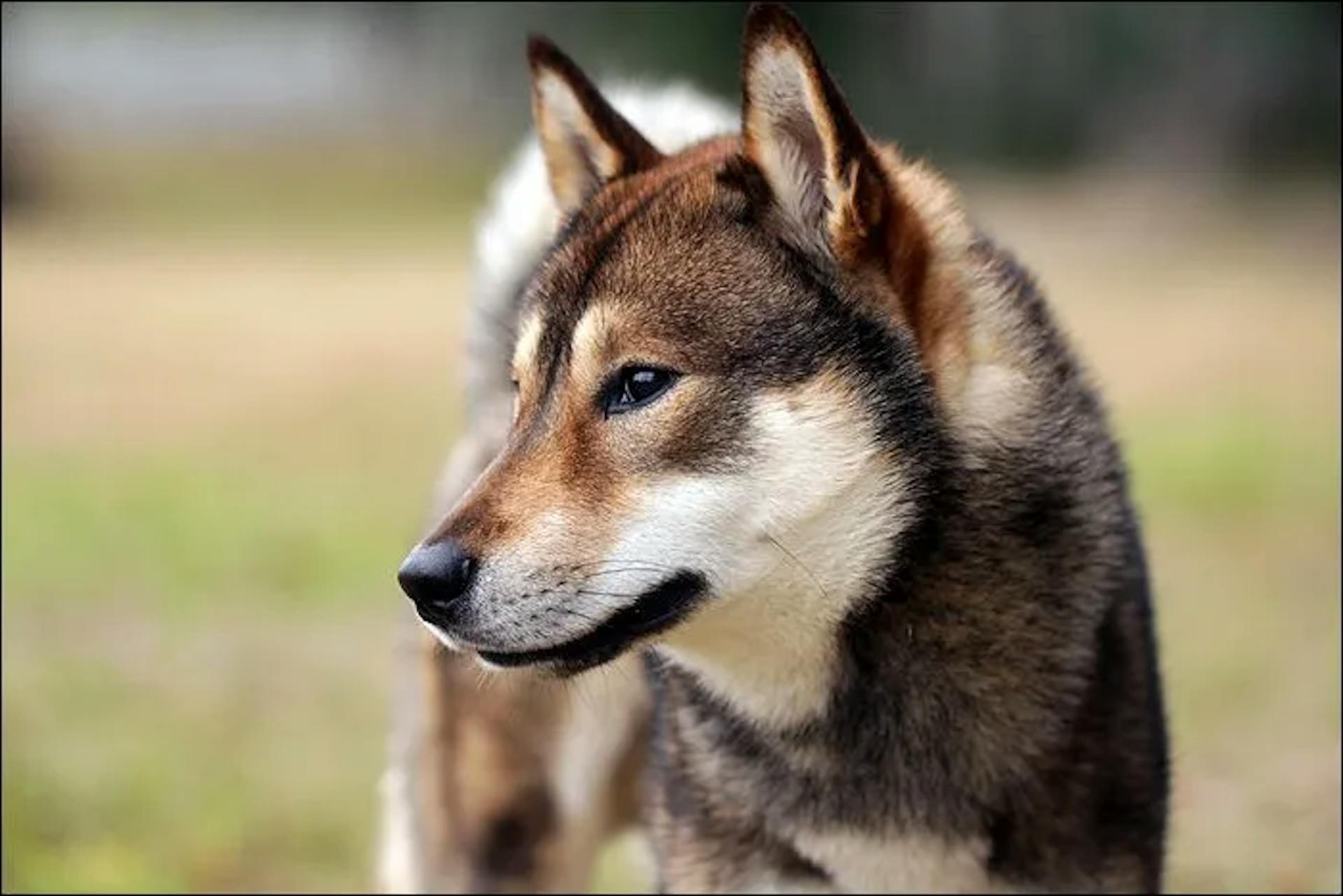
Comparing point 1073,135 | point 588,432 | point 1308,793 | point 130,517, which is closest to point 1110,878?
point 588,432

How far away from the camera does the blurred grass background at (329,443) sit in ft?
19.0

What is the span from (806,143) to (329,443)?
8498mm

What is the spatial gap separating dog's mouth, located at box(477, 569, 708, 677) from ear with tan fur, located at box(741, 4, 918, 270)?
0.54m

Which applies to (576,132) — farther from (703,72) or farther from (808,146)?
(703,72)

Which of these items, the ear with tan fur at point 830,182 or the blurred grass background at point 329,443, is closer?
the ear with tan fur at point 830,182

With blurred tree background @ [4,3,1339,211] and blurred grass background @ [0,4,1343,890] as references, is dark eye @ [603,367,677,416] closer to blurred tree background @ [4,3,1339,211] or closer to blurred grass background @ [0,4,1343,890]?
blurred grass background @ [0,4,1343,890]

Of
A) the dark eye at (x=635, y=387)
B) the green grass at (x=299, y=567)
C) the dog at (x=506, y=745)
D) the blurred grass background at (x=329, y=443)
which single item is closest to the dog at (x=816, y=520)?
the dark eye at (x=635, y=387)

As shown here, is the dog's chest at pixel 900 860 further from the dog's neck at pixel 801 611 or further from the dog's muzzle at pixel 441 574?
the dog's muzzle at pixel 441 574

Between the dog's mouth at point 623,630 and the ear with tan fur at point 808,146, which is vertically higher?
the ear with tan fur at point 808,146

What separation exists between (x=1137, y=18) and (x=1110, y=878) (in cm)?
1506

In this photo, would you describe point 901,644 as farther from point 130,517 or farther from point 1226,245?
point 1226,245

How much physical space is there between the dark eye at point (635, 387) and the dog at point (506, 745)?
0.90 metres

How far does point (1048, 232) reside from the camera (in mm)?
17562

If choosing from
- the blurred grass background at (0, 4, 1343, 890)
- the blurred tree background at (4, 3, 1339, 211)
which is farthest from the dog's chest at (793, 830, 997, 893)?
the blurred tree background at (4, 3, 1339, 211)
